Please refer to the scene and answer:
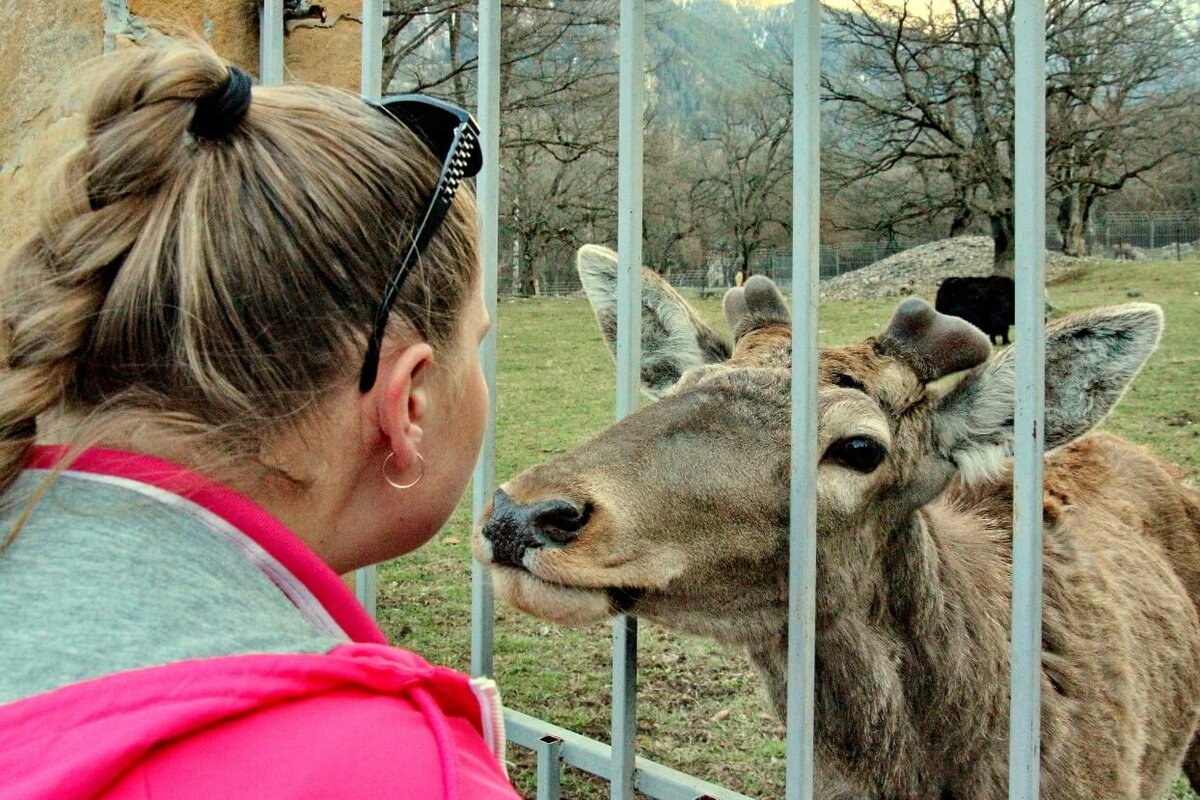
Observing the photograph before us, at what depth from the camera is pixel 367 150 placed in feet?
4.55

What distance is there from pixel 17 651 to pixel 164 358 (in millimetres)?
377

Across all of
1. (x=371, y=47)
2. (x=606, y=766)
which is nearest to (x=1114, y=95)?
(x=371, y=47)

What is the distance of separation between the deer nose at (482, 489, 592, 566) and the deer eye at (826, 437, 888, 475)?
81cm

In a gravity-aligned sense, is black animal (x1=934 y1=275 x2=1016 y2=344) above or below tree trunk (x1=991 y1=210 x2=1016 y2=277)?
below

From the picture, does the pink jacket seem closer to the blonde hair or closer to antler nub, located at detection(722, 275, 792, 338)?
the blonde hair

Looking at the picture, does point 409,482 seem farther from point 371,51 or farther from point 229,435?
point 371,51

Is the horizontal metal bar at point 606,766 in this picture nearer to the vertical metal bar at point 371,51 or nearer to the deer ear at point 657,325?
the deer ear at point 657,325

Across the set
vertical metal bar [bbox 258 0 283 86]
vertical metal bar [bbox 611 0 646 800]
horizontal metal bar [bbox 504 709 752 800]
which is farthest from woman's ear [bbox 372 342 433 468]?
vertical metal bar [bbox 258 0 283 86]

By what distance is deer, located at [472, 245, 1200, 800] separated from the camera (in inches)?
92.7

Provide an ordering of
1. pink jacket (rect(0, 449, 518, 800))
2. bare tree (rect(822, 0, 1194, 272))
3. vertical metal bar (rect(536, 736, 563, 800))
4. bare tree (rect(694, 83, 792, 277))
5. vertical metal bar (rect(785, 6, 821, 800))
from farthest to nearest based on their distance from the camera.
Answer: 1. bare tree (rect(694, 83, 792, 277))
2. bare tree (rect(822, 0, 1194, 272))
3. vertical metal bar (rect(536, 736, 563, 800))
4. vertical metal bar (rect(785, 6, 821, 800))
5. pink jacket (rect(0, 449, 518, 800))

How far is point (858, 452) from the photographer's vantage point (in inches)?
108

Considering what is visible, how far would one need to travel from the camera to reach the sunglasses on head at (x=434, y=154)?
4.53ft

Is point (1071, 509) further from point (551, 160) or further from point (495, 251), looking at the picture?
point (551, 160)

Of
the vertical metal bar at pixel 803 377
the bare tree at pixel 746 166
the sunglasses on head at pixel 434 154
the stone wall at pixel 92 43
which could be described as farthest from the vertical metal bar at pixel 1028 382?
the bare tree at pixel 746 166
